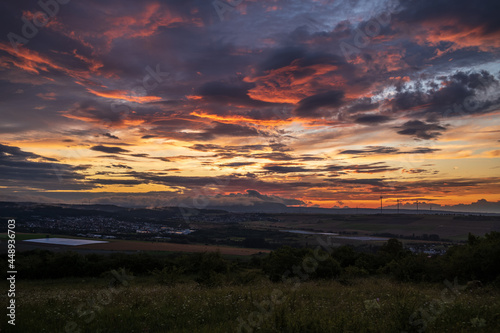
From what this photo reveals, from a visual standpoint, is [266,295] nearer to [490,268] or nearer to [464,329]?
[464,329]

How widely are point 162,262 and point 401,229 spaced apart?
491 ft

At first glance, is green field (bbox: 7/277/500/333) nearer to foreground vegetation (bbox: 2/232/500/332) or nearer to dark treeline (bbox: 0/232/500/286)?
foreground vegetation (bbox: 2/232/500/332)

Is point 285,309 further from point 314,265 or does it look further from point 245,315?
point 314,265

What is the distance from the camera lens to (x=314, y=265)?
29.4 m


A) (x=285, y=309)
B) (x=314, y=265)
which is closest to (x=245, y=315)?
(x=285, y=309)

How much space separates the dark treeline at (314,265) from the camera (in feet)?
71.9

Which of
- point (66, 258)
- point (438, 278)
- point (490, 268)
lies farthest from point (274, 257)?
point (66, 258)

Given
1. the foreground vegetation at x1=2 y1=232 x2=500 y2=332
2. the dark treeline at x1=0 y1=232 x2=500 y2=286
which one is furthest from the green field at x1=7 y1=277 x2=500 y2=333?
the dark treeline at x1=0 y1=232 x2=500 y2=286

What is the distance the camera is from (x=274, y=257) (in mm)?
32875

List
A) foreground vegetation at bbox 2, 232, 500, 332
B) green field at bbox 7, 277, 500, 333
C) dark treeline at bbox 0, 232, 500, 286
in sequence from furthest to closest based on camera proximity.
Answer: dark treeline at bbox 0, 232, 500, 286, foreground vegetation at bbox 2, 232, 500, 332, green field at bbox 7, 277, 500, 333

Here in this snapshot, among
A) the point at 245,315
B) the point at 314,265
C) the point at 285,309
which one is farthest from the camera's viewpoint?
the point at 314,265

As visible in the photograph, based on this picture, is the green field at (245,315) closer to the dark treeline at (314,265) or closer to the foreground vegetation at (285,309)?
the foreground vegetation at (285,309)

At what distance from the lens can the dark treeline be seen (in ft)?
71.9

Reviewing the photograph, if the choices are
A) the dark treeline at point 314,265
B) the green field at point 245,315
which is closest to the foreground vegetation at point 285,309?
the green field at point 245,315
